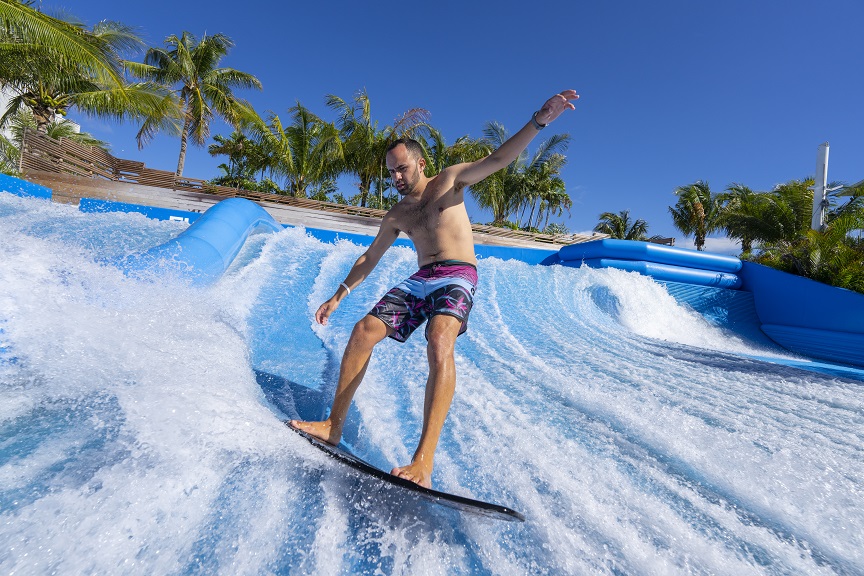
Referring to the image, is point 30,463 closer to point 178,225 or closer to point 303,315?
point 303,315

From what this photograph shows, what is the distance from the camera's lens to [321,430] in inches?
66.0

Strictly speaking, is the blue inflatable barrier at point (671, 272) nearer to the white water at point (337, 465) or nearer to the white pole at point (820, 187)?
the white pole at point (820, 187)

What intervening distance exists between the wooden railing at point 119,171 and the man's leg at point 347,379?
11.1 m

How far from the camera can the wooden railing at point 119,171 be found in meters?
9.64

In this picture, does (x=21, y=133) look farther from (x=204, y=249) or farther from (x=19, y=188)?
(x=204, y=249)

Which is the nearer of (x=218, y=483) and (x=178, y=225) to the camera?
(x=218, y=483)

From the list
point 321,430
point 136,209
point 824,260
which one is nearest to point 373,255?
point 321,430

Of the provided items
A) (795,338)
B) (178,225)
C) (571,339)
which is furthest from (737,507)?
(795,338)

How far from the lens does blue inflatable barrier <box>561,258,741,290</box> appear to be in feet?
26.5

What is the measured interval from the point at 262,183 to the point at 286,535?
2766 centimetres

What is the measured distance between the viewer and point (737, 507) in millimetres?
1567

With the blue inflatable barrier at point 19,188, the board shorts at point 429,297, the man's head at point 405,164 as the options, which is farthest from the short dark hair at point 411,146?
the blue inflatable barrier at point 19,188

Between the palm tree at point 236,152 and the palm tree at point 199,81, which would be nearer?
the palm tree at point 199,81

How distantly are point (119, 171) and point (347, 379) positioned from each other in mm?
13454
